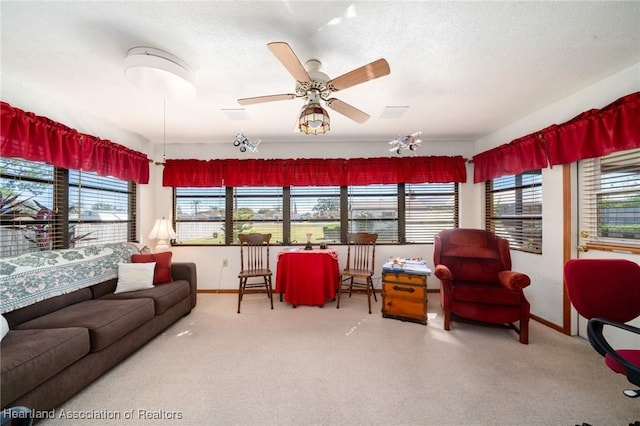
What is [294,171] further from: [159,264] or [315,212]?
[159,264]

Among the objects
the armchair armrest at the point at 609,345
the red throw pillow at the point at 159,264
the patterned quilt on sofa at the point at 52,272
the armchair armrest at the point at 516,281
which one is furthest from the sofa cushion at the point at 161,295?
the armchair armrest at the point at 516,281

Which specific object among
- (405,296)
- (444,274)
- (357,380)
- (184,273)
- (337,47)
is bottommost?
(357,380)

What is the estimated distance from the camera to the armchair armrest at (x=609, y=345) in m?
1.18

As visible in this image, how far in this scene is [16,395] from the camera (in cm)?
132

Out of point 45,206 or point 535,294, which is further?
point 535,294

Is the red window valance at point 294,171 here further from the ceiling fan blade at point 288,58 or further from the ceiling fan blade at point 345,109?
the ceiling fan blade at point 288,58

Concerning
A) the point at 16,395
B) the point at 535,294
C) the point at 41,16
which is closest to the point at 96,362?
the point at 16,395

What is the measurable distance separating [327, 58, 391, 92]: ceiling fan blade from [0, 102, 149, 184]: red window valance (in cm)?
275

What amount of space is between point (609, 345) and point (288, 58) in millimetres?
2393

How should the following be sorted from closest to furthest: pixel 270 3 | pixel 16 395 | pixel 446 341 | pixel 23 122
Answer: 1. pixel 16 395
2. pixel 270 3
3. pixel 23 122
4. pixel 446 341

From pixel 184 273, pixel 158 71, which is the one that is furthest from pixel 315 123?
pixel 184 273

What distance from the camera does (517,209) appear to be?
10.8 ft

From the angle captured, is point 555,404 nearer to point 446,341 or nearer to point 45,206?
point 446,341

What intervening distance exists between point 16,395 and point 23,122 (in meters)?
2.23
